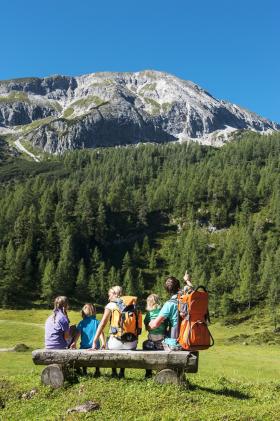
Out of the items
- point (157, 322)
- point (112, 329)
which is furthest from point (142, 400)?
point (112, 329)

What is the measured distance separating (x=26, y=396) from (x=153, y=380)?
4361mm

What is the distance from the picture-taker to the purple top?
55.0 feet

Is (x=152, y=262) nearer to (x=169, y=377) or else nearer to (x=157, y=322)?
(x=157, y=322)

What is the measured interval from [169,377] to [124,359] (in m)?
1.67

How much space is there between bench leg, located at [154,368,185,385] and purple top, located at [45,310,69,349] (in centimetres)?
399

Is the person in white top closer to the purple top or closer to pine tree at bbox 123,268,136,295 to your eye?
the purple top

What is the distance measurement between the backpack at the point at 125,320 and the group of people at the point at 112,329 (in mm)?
115

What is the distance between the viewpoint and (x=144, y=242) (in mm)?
193875

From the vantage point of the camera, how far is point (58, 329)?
1681 cm

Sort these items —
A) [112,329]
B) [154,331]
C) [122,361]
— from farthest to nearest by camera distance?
[154,331], [112,329], [122,361]

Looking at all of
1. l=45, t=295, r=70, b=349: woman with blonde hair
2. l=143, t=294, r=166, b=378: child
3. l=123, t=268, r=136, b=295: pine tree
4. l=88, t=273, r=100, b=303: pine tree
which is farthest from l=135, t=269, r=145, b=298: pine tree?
l=143, t=294, r=166, b=378: child

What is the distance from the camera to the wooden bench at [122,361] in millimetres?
15125

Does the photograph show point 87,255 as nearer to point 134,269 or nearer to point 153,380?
point 134,269

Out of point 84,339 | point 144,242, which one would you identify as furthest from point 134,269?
point 84,339
